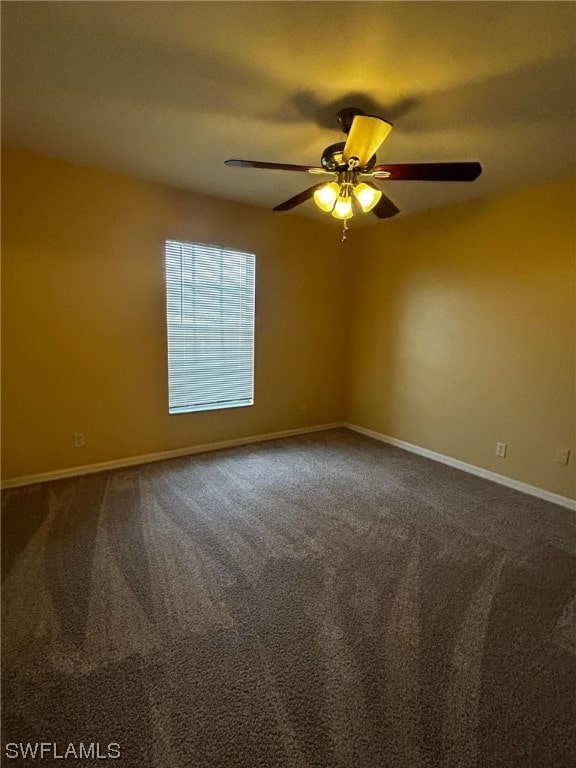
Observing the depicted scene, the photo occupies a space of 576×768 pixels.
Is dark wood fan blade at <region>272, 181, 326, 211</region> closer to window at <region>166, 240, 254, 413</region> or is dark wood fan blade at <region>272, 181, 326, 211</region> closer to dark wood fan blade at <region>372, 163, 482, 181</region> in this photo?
dark wood fan blade at <region>372, 163, 482, 181</region>

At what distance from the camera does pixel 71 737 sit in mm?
1192

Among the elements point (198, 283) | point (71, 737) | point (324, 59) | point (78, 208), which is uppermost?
point (324, 59)

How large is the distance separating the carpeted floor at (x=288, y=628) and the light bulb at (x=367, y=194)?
2036mm

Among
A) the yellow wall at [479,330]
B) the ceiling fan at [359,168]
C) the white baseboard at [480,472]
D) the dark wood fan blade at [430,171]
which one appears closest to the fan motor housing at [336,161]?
the ceiling fan at [359,168]

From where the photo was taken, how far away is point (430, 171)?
1.82 metres

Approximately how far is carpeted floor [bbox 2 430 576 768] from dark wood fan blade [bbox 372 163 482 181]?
2.08m

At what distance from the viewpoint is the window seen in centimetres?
349

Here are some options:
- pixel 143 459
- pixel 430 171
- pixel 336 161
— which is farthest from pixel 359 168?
pixel 143 459

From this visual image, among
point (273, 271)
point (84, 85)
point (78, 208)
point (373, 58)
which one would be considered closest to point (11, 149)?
point (78, 208)

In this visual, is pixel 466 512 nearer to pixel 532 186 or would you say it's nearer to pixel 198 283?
pixel 532 186

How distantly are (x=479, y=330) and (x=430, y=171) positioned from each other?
1.97 metres

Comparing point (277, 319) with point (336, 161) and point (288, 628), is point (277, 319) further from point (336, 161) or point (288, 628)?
point (288, 628)

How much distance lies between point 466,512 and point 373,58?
A: 2.82 meters

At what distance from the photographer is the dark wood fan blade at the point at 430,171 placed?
1.70m
